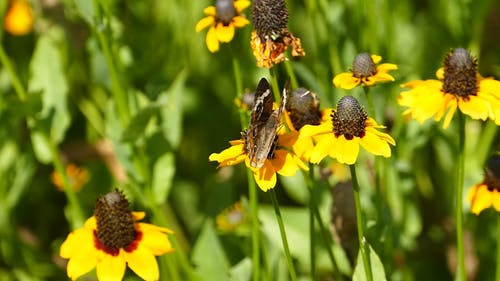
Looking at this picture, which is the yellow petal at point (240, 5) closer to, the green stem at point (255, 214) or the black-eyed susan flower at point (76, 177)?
the green stem at point (255, 214)

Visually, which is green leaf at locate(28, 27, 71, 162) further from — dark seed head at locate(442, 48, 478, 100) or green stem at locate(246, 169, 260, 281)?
dark seed head at locate(442, 48, 478, 100)

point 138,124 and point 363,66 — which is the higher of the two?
point 363,66

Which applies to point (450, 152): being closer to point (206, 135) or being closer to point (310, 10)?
point (310, 10)

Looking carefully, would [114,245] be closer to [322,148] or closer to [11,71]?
[322,148]

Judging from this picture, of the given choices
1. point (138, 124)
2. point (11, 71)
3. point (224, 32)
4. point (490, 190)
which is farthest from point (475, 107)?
point (11, 71)

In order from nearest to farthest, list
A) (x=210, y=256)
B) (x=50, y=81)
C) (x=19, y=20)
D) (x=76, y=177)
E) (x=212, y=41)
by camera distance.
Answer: (x=212, y=41)
(x=210, y=256)
(x=50, y=81)
(x=76, y=177)
(x=19, y=20)

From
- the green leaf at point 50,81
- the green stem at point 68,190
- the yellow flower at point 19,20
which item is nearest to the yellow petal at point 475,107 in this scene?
the green stem at point 68,190

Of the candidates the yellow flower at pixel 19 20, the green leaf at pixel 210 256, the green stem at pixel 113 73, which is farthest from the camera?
the yellow flower at pixel 19 20
